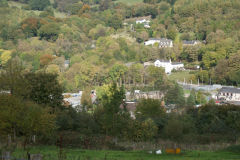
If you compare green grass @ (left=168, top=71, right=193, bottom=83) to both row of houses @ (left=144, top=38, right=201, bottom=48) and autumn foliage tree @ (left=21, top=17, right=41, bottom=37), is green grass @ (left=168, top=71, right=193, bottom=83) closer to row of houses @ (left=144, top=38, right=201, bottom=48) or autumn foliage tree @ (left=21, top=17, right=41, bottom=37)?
row of houses @ (left=144, top=38, right=201, bottom=48)

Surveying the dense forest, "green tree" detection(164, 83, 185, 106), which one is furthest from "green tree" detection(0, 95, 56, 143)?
"green tree" detection(164, 83, 185, 106)

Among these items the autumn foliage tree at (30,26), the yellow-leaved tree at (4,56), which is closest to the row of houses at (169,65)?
the yellow-leaved tree at (4,56)

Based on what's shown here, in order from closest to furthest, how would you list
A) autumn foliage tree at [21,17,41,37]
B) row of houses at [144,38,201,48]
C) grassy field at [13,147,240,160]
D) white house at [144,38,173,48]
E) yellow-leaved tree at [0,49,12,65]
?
1. grassy field at [13,147,240,160]
2. yellow-leaved tree at [0,49,12,65]
3. row of houses at [144,38,201,48]
4. white house at [144,38,173,48]
5. autumn foliage tree at [21,17,41,37]

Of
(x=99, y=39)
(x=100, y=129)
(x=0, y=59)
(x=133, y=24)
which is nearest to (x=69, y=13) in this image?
(x=133, y=24)

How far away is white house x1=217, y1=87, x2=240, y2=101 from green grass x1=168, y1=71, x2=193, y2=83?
28.6 ft

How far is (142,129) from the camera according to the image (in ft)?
58.4

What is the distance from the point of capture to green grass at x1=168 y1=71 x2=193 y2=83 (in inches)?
2046

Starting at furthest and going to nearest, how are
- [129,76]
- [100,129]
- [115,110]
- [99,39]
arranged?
1. [99,39]
2. [129,76]
3. [100,129]
4. [115,110]

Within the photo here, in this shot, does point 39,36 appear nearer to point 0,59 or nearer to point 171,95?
point 0,59

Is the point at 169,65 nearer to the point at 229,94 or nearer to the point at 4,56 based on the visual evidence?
the point at 229,94

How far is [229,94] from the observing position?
4244cm

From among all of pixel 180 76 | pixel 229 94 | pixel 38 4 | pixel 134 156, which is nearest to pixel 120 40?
pixel 180 76

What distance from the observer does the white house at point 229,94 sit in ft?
138

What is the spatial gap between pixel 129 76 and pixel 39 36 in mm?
30255
